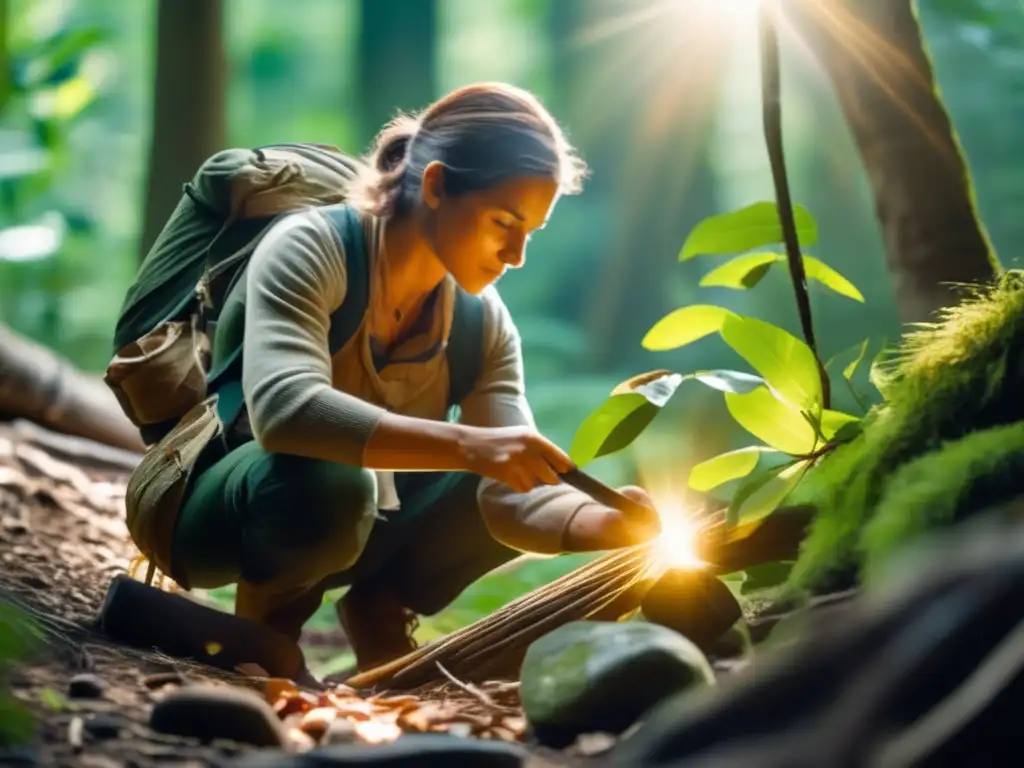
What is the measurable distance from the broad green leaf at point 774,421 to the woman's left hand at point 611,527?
0.54 feet

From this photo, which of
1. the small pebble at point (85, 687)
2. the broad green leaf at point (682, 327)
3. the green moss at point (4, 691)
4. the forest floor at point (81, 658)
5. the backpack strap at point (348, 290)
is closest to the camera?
the green moss at point (4, 691)

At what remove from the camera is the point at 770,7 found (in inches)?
58.6

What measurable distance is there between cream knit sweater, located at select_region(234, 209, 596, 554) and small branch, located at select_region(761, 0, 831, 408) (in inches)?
16.3

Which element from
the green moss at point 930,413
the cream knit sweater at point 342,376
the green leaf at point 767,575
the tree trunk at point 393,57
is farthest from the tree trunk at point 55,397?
the tree trunk at point 393,57

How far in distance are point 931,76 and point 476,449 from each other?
1002 mm

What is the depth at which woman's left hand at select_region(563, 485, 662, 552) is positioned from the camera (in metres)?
1.35

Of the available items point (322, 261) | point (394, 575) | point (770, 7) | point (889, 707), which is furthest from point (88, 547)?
point (889, 707)

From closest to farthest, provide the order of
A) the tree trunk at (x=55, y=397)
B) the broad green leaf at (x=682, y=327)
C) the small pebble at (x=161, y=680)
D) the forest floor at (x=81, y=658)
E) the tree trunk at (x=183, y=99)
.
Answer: the forest floor at (x=81, y=658), the small pebble at (x=161, y=680), the broad green leaf at (x=682, y=327), the tree trunk at (x=55, y=397), the tree trunk at (x=183, y=99)

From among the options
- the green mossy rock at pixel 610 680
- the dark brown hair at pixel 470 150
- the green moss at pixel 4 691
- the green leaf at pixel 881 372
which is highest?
the dark brown hair at pixel 470 150

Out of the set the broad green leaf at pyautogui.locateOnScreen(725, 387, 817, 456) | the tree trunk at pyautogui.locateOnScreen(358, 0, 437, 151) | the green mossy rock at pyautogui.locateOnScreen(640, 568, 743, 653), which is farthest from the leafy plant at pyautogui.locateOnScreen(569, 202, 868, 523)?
the tree trunk at pyautogui.locateOnScreen(358, 0, 437, 151)

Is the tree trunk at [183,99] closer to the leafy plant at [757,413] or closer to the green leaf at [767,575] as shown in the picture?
the leafy plant at [757,413]

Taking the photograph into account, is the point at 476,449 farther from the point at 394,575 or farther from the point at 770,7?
the point at 770,7

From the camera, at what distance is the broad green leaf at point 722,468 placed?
4.78ft

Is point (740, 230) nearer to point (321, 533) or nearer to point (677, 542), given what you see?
point (677, 542)
